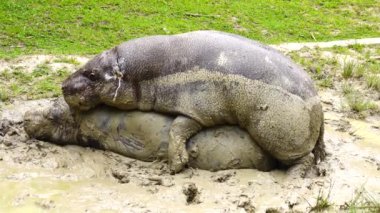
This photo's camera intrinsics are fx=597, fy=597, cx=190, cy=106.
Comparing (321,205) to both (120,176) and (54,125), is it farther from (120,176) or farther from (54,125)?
(54,125)

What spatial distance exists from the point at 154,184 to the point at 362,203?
1638 millimetres

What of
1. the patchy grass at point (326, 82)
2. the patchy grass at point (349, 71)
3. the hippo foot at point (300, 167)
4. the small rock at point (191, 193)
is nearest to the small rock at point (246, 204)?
the small rock at point (191, 193)

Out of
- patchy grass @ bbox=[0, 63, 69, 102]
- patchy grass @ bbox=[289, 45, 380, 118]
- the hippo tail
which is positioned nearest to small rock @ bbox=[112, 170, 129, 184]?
the hippo tail

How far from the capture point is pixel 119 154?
17.7ft

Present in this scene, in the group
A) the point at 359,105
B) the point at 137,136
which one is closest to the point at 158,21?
the point at 359,105

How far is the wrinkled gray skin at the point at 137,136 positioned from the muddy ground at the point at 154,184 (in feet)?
0.28

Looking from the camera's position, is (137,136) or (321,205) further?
(137,136)

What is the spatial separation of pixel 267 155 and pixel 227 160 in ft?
1.15

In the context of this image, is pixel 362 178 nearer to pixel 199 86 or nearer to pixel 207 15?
pixel 199 86

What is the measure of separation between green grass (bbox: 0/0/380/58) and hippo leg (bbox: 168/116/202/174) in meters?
3.53

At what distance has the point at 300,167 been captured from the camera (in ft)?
16.5

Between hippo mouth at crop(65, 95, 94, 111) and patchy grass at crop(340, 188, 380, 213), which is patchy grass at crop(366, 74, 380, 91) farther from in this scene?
hippo mouth at crop(65, 95, 94, 111)

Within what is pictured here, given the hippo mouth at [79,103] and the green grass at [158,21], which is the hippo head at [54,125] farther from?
the green grass at [158,21]

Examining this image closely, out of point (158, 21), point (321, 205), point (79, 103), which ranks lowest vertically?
point (158, 21)
